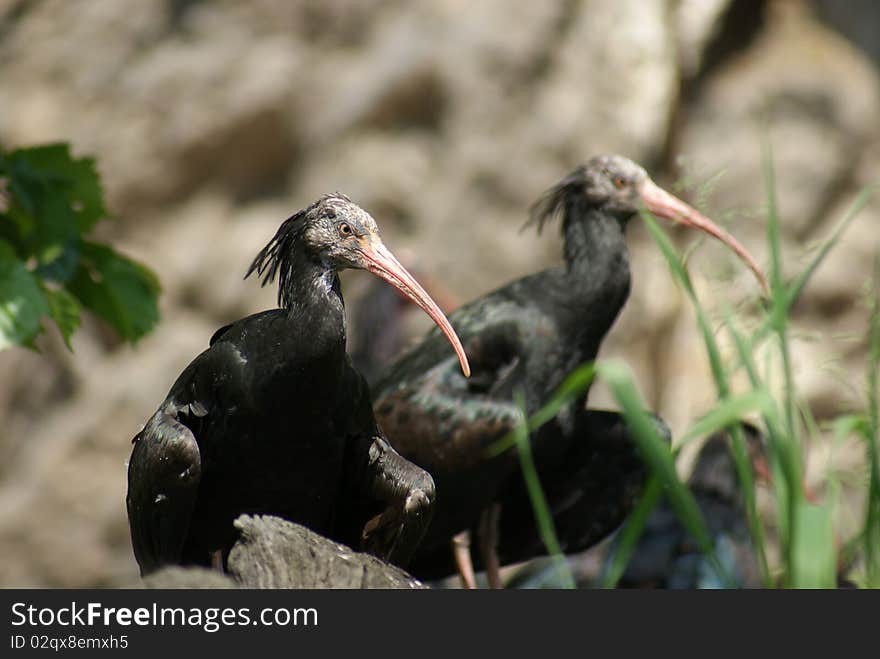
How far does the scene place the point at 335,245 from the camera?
156 inches

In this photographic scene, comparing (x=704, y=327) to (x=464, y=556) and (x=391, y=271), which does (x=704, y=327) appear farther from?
(x=464, y=556)

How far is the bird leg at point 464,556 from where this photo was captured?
219 inches

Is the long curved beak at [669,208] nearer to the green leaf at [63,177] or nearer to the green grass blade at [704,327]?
the green leaf at [63,177]

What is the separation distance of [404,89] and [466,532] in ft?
14.3

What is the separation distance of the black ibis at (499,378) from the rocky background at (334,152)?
2990mm

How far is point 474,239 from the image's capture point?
9.20 metres

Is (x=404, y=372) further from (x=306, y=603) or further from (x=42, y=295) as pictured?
(x=306, y=603)

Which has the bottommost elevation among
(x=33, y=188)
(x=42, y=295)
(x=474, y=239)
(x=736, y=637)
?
(x=736, y=637)

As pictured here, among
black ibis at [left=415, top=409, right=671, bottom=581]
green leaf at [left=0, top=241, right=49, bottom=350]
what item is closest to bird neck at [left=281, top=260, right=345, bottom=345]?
green leaf at [left=0, top=241, right=49, bottom=350]

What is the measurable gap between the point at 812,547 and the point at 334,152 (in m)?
7.13

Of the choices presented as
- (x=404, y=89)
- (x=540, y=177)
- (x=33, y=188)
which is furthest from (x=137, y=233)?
(x=33, y=188)

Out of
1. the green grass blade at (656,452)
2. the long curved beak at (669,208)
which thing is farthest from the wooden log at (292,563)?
the long curved beak at (669,208)

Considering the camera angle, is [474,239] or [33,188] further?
[474,239]

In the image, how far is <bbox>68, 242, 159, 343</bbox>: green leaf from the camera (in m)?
4.96
